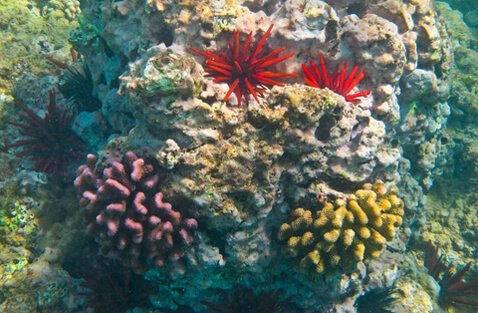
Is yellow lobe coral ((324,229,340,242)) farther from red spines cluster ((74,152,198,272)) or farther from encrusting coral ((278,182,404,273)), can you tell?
Result: red spines cluster ((74,152,198,272))

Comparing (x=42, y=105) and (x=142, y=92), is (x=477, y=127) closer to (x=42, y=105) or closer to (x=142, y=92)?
(x=142, y=92)

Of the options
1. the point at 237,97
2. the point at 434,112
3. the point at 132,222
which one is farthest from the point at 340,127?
the point at 434,112

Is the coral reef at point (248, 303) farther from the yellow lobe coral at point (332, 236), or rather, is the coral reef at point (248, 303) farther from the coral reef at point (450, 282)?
the coral reef at point (450, 282)

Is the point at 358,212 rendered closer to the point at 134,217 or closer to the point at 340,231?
the point at 340,231

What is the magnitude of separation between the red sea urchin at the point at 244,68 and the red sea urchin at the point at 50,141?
2953mm

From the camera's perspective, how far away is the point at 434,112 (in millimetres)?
6582

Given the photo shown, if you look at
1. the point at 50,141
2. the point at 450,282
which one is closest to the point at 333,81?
the point at 50,141

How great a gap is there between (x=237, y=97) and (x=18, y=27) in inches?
247

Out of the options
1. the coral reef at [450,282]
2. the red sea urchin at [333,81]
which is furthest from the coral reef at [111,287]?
the coral reef at [450,282]

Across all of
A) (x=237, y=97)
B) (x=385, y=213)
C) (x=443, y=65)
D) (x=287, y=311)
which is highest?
(x=237, y=97)

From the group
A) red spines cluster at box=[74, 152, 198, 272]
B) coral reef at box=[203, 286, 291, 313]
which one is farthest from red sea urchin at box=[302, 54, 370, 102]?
coral reef at box=[203, 286, 291, 313]

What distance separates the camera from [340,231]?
408cm

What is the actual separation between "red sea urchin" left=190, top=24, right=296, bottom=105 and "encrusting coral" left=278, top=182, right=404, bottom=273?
5.44 ft

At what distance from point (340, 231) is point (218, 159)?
1765mm
